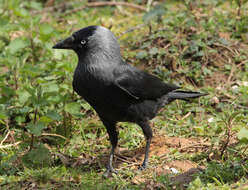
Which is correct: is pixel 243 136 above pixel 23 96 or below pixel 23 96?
above

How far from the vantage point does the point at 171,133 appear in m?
4.41

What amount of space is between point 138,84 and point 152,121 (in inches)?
38.3

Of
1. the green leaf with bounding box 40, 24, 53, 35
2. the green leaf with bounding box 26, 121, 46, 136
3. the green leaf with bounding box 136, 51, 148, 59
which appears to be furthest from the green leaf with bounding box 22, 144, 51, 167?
the green leaf with bounding box 136, 51, 148, 59

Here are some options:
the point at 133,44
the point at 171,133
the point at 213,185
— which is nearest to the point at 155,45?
the point at 133,44

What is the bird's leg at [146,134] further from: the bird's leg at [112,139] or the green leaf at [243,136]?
the green leaf at [243,136]

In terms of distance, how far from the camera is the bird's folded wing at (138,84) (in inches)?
142

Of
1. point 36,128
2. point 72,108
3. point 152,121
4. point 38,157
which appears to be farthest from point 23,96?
point 152,121

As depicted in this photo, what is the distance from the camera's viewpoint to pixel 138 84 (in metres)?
3.81

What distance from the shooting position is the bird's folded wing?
3.60 meters

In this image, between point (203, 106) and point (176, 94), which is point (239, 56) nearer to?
point (203, 106)

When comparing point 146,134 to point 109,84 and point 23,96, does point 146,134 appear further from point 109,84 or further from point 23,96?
point 23,96

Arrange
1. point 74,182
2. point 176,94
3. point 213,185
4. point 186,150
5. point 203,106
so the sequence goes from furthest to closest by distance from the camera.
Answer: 1. point 203,106
2. point 176,94
3. point 186,150
4. point 74,182
5. point 213,185

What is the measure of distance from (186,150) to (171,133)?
438 millimetres

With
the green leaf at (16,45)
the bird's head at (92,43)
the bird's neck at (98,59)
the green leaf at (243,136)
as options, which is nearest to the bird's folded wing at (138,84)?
the bird's neck at (98,59)
